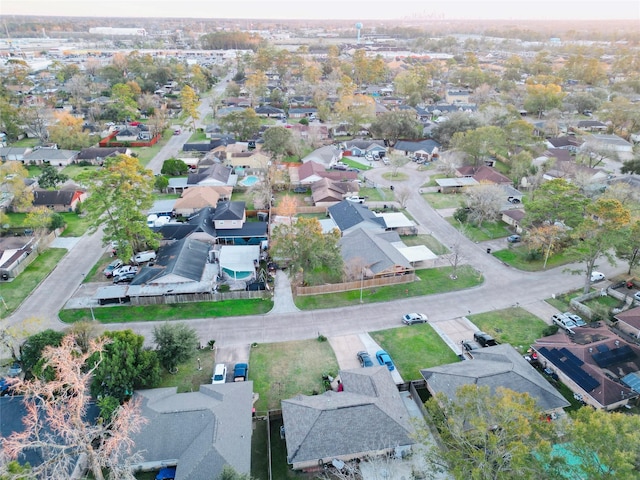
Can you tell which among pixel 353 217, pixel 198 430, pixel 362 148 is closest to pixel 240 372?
pixel 198 430

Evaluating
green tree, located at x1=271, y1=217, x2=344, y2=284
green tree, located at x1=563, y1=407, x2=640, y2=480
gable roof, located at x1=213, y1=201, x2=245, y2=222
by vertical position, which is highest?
green tree, located at x1=563, y1=407, x2=640, y2=480

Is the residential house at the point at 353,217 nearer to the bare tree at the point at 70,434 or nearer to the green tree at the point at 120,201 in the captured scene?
the green tree at the point at 120,201

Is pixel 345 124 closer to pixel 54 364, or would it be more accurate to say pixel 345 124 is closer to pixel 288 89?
pixel 288 89

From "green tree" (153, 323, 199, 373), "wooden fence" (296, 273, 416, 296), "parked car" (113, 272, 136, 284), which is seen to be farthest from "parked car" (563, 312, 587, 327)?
"parked car" (113, 272, 136, 284)

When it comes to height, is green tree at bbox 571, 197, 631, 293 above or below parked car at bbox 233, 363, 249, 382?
above

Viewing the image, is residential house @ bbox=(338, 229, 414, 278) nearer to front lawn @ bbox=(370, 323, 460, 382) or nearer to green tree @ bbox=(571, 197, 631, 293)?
front lawn @ bbox=(370, 323, 460, 382)

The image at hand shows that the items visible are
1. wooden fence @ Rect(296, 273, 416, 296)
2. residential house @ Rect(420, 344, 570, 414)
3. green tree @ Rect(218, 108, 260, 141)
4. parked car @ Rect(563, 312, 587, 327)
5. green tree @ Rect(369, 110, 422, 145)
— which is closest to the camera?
residential house @ Rect(420, 344, 570, 414)

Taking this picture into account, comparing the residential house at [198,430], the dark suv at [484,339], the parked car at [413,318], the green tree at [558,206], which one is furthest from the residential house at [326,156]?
the residential house at [198,430]
